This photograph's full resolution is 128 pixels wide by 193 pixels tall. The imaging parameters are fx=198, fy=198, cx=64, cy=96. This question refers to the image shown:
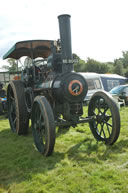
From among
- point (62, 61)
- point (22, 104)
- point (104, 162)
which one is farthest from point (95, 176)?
point (22, 104)

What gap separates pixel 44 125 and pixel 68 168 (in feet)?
2.75

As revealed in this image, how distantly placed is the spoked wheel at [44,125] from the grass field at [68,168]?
0.20 m

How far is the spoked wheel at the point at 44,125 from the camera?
3049 mm

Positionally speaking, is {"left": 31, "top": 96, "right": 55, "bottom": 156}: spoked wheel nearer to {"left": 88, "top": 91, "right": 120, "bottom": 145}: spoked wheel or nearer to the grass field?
the grass field

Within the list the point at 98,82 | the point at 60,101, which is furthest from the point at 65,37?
the point at 98,82

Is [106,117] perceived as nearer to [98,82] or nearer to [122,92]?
[122,92]

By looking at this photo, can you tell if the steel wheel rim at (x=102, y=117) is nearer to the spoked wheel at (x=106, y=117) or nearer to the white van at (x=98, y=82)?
the spoked wheel at (x=106, y=117)

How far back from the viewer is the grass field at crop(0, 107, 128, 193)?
239cm

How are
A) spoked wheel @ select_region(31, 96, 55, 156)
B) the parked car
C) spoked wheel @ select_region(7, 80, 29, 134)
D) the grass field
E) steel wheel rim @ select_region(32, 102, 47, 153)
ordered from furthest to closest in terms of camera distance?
the parked car → spoked wheel @ select_region(7, 80, 29, 134) → steel wheel rim @ select_region(32, 102, 47, 153) → spoked wheel @ select_region(31, 96, 55, 156) → the grass field

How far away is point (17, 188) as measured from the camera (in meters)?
2.44

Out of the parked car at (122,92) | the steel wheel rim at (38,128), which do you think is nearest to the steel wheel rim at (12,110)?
the steel wheel rim at (38,128)

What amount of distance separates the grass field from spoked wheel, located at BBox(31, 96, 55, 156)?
0.20m

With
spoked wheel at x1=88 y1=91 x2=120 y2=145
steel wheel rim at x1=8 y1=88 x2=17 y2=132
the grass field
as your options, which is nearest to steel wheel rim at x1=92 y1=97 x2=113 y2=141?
spoked wheel at x1=88 y1=91 x2=120 y2=145

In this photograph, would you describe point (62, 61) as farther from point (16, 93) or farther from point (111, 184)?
point (111, 184)
